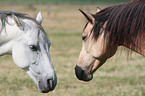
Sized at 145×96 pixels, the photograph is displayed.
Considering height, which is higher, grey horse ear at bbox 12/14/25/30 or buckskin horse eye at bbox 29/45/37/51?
grey horse ear at bbox 12/14/25/30

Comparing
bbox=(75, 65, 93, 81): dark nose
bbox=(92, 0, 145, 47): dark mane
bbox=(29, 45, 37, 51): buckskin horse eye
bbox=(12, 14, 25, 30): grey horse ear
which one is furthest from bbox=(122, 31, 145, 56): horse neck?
bbox=(12, 14, 25, 30): grey horse ear

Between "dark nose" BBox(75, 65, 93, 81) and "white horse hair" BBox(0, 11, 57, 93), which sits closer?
"white horse hair" BBox(0, 11, 57, 93)

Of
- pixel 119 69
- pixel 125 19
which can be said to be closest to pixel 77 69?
pixel 125 19

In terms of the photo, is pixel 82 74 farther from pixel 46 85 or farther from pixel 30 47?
pixel 30 47

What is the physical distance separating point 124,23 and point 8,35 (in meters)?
1.68

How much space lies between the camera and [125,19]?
3568 millimetres

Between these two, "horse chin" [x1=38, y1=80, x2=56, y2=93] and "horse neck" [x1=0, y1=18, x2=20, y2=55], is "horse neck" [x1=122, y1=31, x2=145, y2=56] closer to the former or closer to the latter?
"horse chin" [x1=38, y1=80, x2=56, y2=93]

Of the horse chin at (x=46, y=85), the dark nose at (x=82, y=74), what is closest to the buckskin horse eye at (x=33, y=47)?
Result: the horse chin at (x=46, y=85)

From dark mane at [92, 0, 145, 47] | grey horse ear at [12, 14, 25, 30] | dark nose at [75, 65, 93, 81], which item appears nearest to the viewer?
grey horse ear at [12, 14, 25, 30]

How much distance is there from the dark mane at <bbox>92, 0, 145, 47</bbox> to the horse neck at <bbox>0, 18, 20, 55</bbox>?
1.23 meters

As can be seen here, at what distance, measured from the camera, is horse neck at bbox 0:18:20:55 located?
3.31m

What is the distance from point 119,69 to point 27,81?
336cm

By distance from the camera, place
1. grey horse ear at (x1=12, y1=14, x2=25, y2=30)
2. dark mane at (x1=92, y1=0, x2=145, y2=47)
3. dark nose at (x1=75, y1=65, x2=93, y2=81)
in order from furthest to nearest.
A: dark nose at (x1=75, y1=65, x2=93, y2=81), dark mane at (x1=92, y1=0, x2=145, y2=47), grey horse ear at (x1=12, y1=14, x2=25, y2=30)

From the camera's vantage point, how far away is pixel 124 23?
11.7 ft
